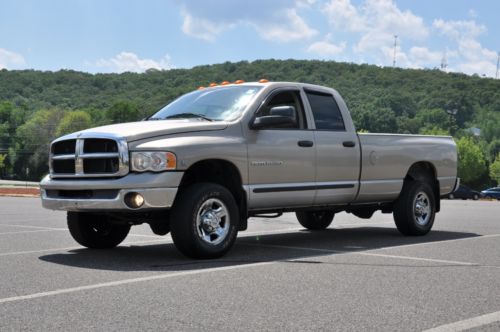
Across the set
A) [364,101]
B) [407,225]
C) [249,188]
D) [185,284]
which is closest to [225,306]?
[185,284]

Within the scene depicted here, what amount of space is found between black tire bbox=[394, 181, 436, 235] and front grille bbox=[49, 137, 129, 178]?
4.77m

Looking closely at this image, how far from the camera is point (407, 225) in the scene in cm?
1039

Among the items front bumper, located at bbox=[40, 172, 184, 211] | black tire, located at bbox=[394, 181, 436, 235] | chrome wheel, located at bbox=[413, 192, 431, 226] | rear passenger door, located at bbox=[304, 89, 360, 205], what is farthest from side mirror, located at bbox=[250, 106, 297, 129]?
chrome wheel, located at bbox=[413, 192, 431, 226]

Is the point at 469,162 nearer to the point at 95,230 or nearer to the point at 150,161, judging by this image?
the point at 95,230

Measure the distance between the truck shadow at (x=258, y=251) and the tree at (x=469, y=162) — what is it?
100 meters

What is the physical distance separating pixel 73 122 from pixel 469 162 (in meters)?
67.5

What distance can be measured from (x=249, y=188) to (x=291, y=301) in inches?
114

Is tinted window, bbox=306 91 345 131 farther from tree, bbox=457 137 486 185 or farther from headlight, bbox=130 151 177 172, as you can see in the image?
tree, bbox=457 137 486 185

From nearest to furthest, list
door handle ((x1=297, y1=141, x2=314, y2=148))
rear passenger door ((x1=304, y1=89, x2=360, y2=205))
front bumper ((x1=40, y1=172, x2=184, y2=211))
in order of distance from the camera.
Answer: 1. front bumper ((x1=40, y1=172, x2=184, y2=211))
2. door handle ((x1=297, y1=141, x2=314, y2=148))
3. rear passenger door ((x1=304, y1=89, x2=360, y2=205))

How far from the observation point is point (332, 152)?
362 inches

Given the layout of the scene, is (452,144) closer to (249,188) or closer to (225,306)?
(249,188)

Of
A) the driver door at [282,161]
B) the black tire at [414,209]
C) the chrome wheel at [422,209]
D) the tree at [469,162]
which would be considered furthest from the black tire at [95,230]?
the tree at [469,162]

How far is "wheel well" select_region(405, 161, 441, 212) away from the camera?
10883 millimetres

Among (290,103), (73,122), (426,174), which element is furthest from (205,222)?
(73,122)
